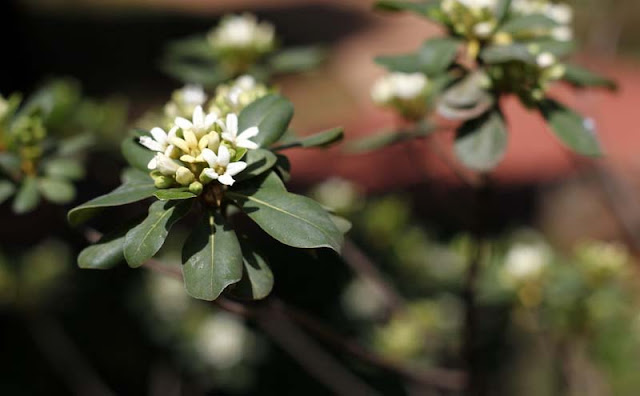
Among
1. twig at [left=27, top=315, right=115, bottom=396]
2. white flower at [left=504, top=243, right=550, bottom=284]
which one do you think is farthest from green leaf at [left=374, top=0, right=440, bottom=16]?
twig at [left=27, top=315, right=115, bottom=396]

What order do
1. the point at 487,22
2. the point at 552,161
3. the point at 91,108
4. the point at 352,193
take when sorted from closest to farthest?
the point at 487,22
the point at 91,108
the point at 352,193
the point at 552,161

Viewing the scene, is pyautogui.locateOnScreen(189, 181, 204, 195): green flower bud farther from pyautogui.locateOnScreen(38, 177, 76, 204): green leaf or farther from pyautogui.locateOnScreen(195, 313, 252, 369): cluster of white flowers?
pyautogui.locateOnScreen(195, 313, 252, 369): cluster of white flowers

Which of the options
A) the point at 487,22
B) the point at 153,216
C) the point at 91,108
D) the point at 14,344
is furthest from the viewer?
the point at 14,344

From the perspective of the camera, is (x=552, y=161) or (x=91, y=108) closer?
(x=91, y=108)

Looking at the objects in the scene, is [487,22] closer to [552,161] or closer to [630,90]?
[552,161]

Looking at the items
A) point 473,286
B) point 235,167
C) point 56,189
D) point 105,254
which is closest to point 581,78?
point 473,286

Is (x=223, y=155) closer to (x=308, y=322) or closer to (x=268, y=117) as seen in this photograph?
(x=268, y=117)

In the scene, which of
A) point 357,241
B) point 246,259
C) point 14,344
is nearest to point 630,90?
point 357,241

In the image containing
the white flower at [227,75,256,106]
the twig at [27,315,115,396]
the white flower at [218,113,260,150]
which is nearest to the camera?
the white flower at [218,113,260,150]
